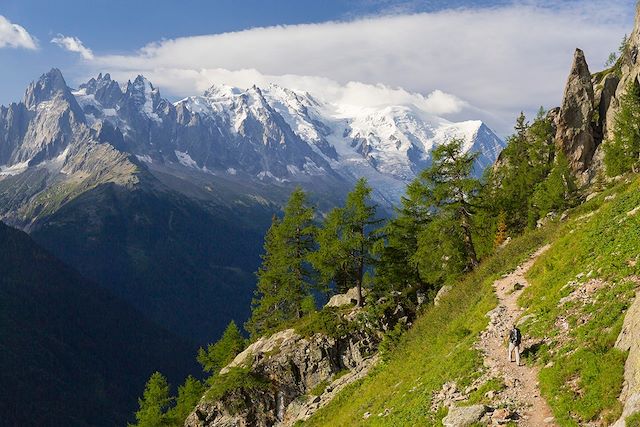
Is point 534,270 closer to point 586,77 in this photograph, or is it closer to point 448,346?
point 448,346

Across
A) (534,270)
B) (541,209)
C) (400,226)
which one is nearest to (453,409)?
(534,270)

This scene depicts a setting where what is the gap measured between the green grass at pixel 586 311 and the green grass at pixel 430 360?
3448mm

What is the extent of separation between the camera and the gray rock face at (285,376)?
4659cm

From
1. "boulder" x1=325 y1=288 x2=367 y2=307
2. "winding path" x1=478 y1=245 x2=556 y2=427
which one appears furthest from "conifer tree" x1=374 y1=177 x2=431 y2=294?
"winding path" x1=478 y1=245 x2=556 y2=427

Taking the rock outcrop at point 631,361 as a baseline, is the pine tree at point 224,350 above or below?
above

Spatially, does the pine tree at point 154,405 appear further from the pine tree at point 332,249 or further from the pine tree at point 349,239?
the pine tree at point 349,239

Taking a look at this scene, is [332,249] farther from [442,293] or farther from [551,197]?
[551,197]

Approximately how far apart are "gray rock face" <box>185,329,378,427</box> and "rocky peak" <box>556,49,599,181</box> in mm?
60736

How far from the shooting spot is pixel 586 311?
24.2m

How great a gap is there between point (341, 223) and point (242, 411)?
1916cm

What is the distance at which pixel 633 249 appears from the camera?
85.9 ft

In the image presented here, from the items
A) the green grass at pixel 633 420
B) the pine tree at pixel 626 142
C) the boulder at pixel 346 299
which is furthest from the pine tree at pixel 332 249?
the pine tree at pixel 626 142

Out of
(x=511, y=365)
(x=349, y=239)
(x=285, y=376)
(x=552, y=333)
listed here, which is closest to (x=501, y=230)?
(x=349, y=239)

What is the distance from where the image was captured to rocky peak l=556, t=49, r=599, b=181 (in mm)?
89188
